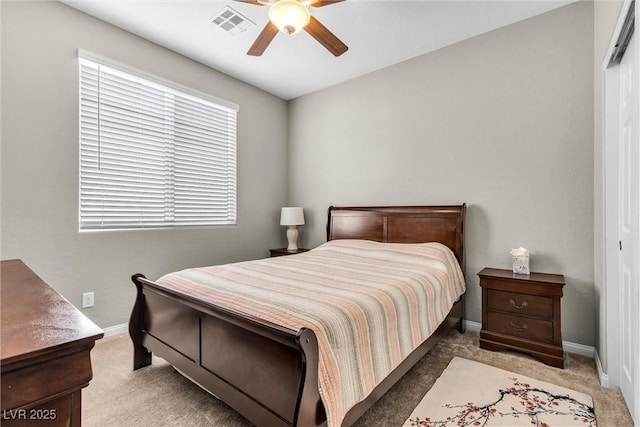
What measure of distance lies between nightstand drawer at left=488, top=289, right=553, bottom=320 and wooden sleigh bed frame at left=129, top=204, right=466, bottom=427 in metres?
0.35

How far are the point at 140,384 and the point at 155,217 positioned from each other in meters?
1.67

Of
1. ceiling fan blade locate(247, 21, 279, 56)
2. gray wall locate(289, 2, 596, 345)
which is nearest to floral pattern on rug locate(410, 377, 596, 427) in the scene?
gray wall locate(289, 2, 596, 345)

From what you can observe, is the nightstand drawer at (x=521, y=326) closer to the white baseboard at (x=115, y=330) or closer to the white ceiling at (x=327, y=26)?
the white ceiling at (x=327, y=26)

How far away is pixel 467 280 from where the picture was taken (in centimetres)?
307

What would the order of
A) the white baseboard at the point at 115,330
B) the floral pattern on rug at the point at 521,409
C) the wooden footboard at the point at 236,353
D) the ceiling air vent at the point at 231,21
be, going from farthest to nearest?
the white baseboard at the point at 115,330
the ceiling air vent at the point at 231,21
the floral pattern on rug at the point at 521,409
the wooden footboard at the point at 236,353

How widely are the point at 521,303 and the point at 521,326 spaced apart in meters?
0.18

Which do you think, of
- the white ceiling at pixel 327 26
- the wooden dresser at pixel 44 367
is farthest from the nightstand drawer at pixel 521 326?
the wooden dresser at pixel 44 367

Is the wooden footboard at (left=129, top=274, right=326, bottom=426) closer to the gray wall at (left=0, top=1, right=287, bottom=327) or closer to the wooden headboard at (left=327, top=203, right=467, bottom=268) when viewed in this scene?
the gray wall at (left=0, top=1, right=287, bottom=327)

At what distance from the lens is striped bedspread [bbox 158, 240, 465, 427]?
1.37 m

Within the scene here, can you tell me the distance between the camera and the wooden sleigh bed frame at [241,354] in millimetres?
1229

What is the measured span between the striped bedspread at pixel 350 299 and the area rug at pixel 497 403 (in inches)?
13.3

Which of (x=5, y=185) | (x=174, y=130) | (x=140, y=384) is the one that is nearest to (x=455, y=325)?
(x=140, y=384)

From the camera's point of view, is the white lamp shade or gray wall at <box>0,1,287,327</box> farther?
the white lamp shade

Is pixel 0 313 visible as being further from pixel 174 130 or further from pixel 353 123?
pixel 353 123
